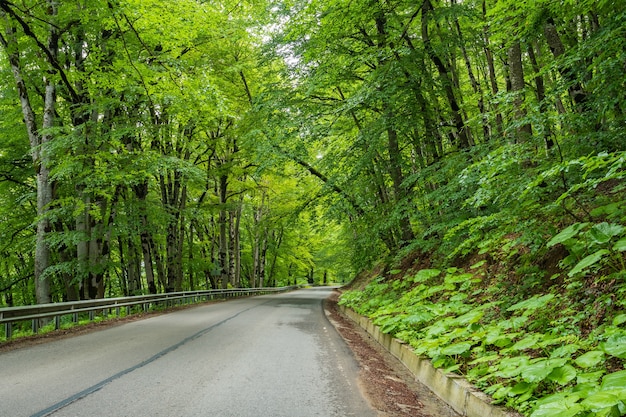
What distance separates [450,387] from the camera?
4.36m

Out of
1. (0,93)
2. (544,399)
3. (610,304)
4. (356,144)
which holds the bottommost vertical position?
(544,399)

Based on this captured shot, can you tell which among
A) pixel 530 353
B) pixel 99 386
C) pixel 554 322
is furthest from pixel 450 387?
pixel 99 386

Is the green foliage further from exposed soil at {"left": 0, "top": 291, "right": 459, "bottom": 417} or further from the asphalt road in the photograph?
the asphalt road

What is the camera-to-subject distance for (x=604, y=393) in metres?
2.57

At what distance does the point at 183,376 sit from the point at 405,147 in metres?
11.5

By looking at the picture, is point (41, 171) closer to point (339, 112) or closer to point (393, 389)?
point (339, 112)

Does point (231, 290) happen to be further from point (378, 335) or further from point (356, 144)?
point (378, 335)

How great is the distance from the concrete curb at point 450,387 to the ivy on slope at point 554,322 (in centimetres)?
11

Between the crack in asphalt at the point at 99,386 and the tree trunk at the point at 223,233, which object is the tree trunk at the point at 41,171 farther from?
the tree trunk at the point at 223,233

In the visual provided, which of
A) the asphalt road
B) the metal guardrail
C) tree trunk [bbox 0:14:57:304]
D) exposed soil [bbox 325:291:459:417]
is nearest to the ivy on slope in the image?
exposed soil [bbox 325:291:459:417]

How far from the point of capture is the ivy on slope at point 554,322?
3111mm

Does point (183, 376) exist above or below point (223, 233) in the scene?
below

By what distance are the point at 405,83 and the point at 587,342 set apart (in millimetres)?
9104

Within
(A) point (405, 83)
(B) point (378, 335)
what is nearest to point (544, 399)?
(B) point (378, 335)
